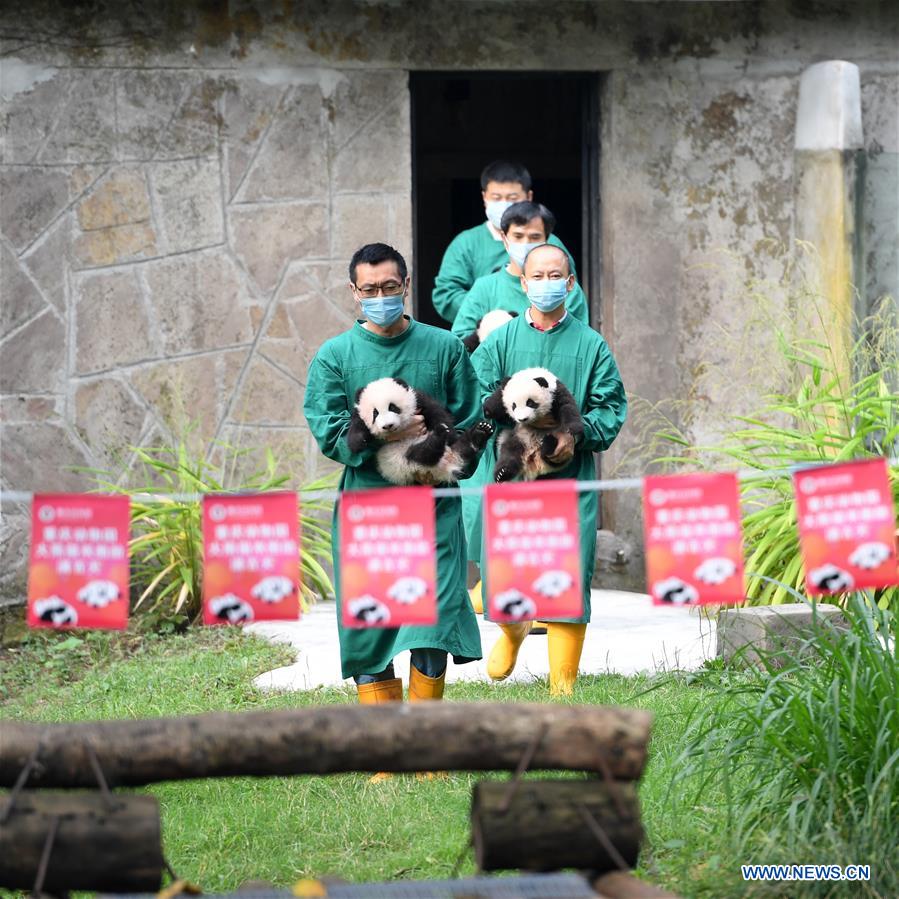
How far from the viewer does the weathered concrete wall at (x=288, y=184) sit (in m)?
8.76

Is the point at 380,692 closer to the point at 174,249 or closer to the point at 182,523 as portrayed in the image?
the point at 182,523

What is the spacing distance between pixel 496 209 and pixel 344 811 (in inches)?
156

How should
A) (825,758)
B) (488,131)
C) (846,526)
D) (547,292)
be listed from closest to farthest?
(846,526), (825,758), (547,292), (488,131)

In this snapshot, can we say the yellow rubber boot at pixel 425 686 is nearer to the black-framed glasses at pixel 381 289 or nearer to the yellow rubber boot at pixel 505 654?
the yellow rubber boot at pixel 505 654

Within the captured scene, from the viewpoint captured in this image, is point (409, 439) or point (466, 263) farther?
point (466, 263)

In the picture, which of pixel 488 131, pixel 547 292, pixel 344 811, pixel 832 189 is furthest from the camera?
pixel 488 131

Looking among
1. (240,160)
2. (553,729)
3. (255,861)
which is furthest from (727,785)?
(240,160)

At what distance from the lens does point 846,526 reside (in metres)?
4.12

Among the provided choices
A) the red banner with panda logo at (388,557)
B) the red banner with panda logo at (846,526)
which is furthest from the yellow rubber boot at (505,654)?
the red banner with panda logo at (846,526)

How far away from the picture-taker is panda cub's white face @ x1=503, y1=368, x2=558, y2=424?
612 cm

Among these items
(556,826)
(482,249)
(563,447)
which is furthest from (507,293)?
(556,826)

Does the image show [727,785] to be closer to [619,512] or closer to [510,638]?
[510,638]

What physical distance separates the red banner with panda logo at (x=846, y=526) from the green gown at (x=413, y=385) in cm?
195

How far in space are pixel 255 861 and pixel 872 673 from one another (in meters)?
1.91
